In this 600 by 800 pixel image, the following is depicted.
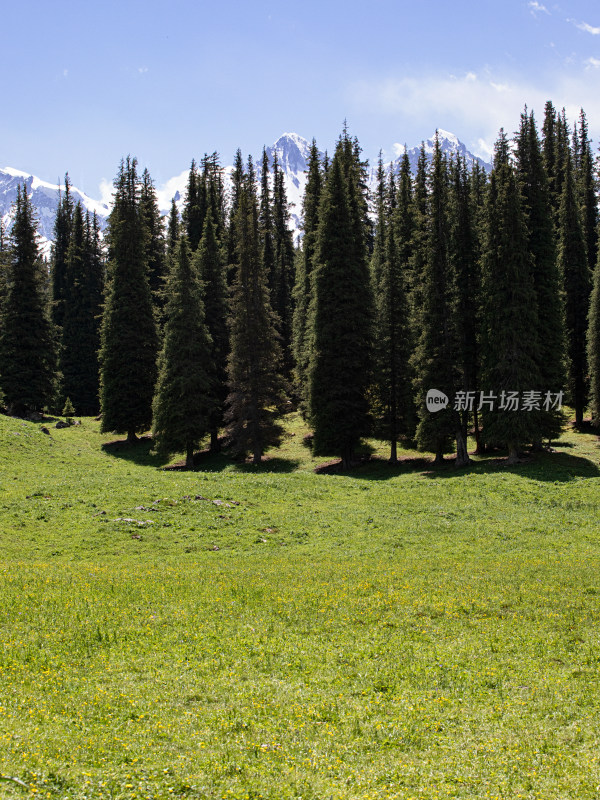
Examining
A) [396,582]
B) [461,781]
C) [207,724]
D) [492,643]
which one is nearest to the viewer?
[461,781]

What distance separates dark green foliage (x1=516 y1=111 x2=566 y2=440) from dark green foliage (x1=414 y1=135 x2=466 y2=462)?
6.25 meters

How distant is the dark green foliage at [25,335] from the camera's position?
54406 mm

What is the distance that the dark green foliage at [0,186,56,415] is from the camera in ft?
178

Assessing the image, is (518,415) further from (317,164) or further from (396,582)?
(317,164)

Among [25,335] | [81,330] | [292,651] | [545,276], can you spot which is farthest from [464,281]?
[81,330]

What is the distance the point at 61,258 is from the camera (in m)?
92.9

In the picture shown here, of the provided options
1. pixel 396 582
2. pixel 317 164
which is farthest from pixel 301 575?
pixel 317 164

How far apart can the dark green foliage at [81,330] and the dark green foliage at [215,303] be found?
25.5m

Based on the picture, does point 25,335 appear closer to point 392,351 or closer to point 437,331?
point 392,351

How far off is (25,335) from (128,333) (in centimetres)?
1023

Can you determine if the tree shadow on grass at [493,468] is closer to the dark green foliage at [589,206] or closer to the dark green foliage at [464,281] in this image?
the dark green foliage at [464,281]

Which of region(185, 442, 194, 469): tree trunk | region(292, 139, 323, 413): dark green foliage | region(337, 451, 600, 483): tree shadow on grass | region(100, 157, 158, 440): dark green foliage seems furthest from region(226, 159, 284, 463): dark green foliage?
region(100, 157, 158, 440): dark green foliage

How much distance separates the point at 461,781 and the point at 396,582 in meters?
9.79

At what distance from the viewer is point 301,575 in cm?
1875
